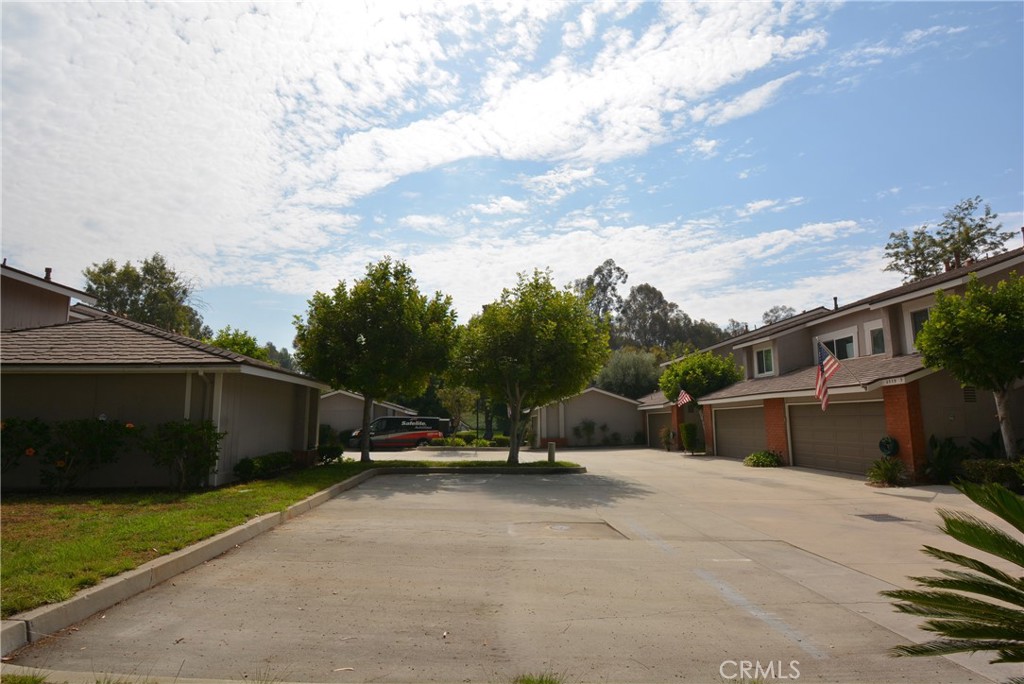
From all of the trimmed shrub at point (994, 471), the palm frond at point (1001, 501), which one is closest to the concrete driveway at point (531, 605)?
the palm frond at point (1001, 501)

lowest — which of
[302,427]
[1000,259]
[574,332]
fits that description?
[302,427]

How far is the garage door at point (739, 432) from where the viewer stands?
24.9 meters

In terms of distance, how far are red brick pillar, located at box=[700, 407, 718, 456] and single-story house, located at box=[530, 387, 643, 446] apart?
32.0 ft

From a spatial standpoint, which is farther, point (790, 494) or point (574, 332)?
point (574, 332)

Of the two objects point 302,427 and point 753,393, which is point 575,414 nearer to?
point 753,393

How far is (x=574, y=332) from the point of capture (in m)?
20.1

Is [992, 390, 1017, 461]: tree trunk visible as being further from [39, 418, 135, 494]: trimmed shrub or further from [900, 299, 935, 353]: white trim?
[39, 418, 135, 494]: trimmed shrub

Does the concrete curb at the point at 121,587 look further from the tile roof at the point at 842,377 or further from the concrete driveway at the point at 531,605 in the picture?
the tile roof at the point at 842,377

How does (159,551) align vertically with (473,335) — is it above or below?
below

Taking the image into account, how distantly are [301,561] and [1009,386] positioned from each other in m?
16.0

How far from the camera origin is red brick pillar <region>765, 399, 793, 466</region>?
2239 cm

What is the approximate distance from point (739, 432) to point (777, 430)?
376cm

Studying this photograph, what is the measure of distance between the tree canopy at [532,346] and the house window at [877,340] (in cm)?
947

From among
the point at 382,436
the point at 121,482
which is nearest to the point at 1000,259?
the point at 121,482
